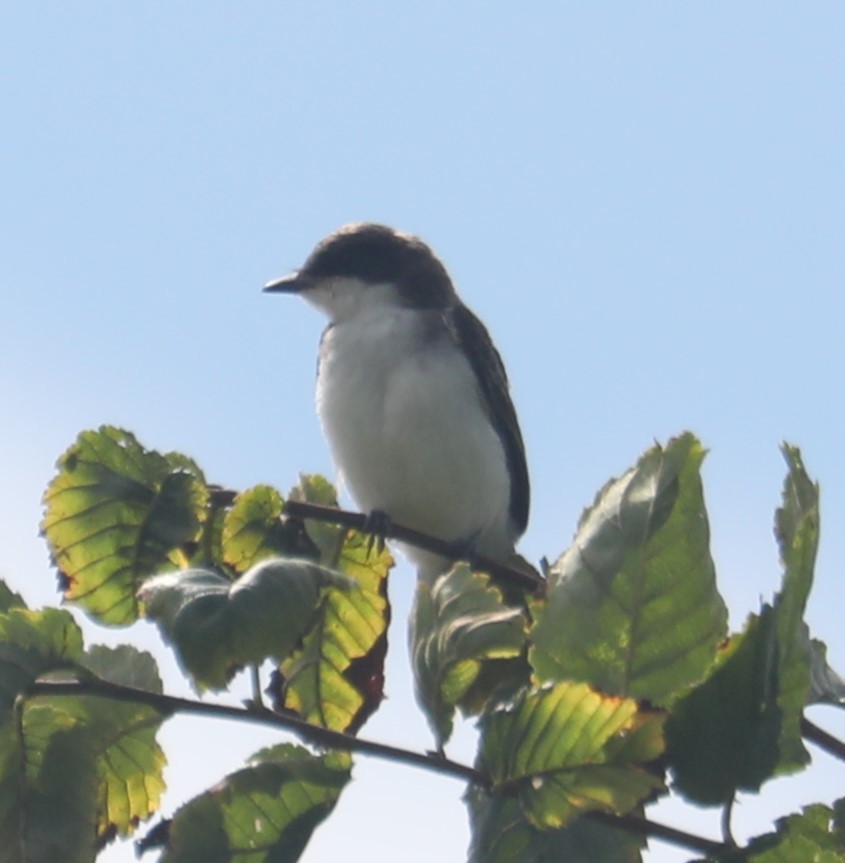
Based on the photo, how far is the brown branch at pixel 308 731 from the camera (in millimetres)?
2178

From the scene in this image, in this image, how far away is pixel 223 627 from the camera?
2348 mm

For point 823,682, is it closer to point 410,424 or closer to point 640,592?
point 640,592

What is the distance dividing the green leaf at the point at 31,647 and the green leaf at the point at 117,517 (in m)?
0.57

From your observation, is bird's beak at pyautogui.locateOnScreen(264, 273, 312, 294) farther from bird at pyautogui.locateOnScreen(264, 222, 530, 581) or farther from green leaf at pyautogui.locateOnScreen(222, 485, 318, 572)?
green leaf at pyautogui.locateOnScreen(222, 485, 318, 572)

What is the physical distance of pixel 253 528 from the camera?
3.15 meters

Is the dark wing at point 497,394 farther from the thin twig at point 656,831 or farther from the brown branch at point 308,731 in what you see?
the thin twig at point 656,831

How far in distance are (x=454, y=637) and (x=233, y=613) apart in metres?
0.31

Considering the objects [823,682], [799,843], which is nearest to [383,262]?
[823,682]

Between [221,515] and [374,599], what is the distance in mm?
341

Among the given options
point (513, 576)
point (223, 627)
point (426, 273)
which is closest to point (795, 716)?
point (223, 627)

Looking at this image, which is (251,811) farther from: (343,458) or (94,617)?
(343,458)

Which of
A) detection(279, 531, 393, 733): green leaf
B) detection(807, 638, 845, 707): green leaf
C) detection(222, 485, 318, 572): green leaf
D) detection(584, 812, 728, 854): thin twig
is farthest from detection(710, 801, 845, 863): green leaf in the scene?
detection(222, 485, 318, 572): green leaf

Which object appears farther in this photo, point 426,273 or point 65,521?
point 426,273

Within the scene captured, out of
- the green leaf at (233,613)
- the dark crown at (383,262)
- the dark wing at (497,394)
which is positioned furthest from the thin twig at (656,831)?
the dark crown at (383,262)
